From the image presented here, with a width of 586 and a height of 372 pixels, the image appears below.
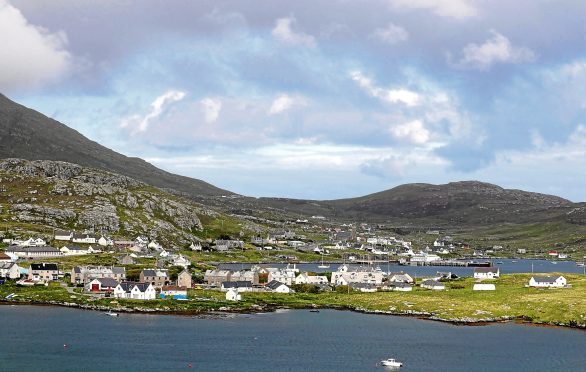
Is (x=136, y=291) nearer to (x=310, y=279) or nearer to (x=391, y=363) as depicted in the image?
(x=310, y=279)

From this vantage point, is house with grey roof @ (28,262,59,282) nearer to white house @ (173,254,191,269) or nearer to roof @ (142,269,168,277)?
roof @ (142,269,168,277)

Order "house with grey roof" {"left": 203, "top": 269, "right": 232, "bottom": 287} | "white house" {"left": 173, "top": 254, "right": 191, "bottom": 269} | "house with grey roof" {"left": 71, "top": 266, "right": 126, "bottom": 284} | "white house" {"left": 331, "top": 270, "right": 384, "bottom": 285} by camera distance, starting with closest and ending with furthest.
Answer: "house with grey roof" {"left": 71, "top": 266, "right": 126, "bottom": 284}, "house with grey roof" {"left": 203, "top": 269, "right": 232, "bottom": 287}, "white house" {"left": 331, "top": 270, "right": 384, "bottom": 285}, "white house" {"left": 173, "top": 254, "right": 191, "bottom": 269}

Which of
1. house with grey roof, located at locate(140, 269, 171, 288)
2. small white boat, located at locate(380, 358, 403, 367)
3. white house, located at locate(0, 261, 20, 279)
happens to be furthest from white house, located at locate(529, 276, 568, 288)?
white house, located at locate(0, 261, 20, 279)

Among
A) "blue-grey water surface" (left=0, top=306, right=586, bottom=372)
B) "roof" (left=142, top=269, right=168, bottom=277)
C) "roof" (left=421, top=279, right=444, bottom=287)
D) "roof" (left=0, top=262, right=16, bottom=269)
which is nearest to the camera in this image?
"blue-grey water surface" (left=0, top=306, right=586, bottom=372)

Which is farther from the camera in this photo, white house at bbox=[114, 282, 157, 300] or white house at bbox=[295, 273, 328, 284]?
white house at bbox=[295, 273, 328, 284]

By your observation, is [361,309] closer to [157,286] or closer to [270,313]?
[270,313]

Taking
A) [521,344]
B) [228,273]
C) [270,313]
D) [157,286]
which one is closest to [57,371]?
[270,313]
